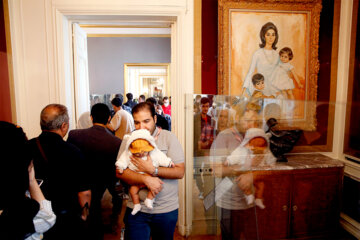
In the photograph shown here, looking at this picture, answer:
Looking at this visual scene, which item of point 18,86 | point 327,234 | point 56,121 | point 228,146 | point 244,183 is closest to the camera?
point 56,121

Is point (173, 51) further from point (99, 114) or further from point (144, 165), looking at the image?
point (144, 165)

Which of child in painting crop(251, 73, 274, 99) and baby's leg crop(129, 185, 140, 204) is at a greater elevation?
child in painting crop(251, 73, 274, 99)

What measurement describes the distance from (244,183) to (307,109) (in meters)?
1.65

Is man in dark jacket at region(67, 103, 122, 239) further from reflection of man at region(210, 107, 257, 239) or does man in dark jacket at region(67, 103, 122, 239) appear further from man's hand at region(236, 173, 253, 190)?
man's hand at region(236, 173, 253, 190)

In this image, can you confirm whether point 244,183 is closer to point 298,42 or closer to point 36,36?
point 298,42

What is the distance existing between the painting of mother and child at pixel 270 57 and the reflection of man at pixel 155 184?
1.49 metres

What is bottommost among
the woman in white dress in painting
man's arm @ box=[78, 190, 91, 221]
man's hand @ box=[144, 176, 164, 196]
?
man's arm @ box=[78, 190, 91, 221]

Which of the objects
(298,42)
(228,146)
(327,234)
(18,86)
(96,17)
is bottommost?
(327,234)

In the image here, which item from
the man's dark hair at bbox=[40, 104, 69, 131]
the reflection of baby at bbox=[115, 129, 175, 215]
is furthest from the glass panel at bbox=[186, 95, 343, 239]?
the man's dark hair at bbox=[40, 104, 69, 131]

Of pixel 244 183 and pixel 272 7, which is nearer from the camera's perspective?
pixel 244 183

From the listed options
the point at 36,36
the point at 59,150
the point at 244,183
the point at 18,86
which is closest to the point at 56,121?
the point at 59,150

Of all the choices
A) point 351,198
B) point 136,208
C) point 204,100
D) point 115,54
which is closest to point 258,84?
point 204,100

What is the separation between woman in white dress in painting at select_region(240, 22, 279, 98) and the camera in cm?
284

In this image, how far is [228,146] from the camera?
2.17m
